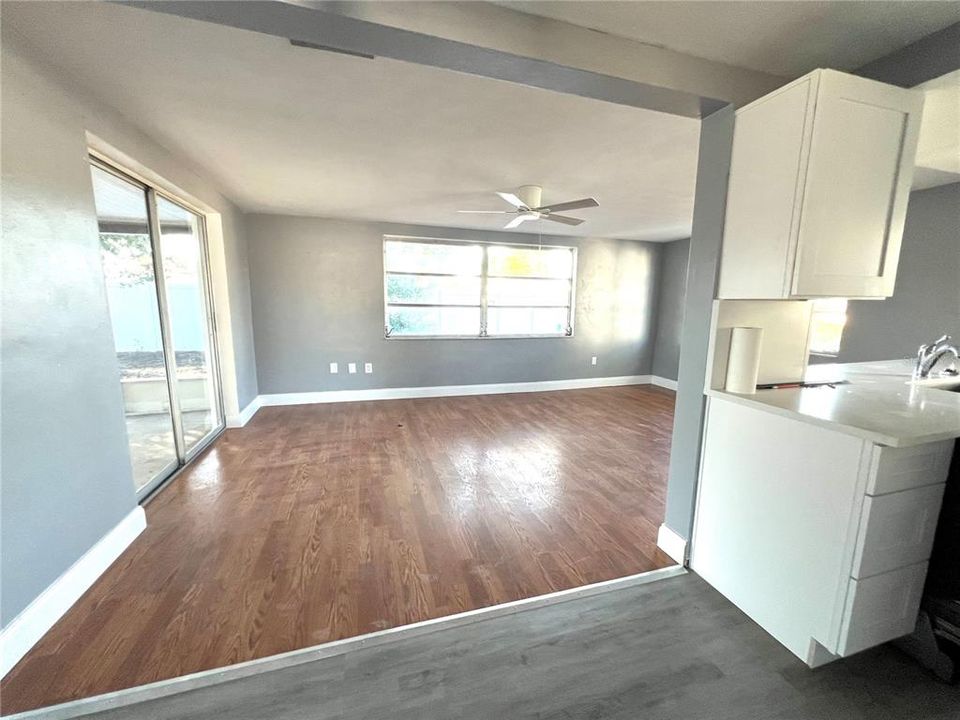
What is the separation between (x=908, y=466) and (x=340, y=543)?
240 centimetres

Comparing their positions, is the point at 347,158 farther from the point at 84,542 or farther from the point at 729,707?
the point at 729,707

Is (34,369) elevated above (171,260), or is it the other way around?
(171,260)

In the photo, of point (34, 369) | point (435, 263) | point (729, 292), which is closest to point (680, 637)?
point (729, 292)

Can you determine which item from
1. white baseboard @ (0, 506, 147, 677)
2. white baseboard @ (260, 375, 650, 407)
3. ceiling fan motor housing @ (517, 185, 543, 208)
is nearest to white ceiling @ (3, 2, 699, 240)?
ceiling fan motor housing @ (517, 185, 543, 208)

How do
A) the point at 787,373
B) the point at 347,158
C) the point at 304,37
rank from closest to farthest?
1. the point at 304,37
2. the point at 787,373
3. the point at 347,158

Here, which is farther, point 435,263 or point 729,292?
point 435,263

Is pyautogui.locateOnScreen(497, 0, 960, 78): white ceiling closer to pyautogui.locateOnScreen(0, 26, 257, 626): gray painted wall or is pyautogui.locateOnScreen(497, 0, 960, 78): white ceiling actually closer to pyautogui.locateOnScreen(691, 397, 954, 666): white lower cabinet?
pyautogui.locateOnScreen(691, 397, 954, 666): white lower cabinet

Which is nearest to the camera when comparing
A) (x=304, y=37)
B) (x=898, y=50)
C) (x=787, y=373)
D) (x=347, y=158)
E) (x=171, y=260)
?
(x=304, y=37)

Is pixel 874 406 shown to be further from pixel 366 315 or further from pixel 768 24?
pixel 366 315

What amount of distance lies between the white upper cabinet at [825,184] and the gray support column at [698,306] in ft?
0.33

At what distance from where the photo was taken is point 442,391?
5.23 meters

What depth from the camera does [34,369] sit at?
1.41 meters

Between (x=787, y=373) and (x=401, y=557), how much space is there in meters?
2.15

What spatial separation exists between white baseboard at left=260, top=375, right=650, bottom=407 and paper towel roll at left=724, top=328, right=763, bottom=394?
3.91 metres
